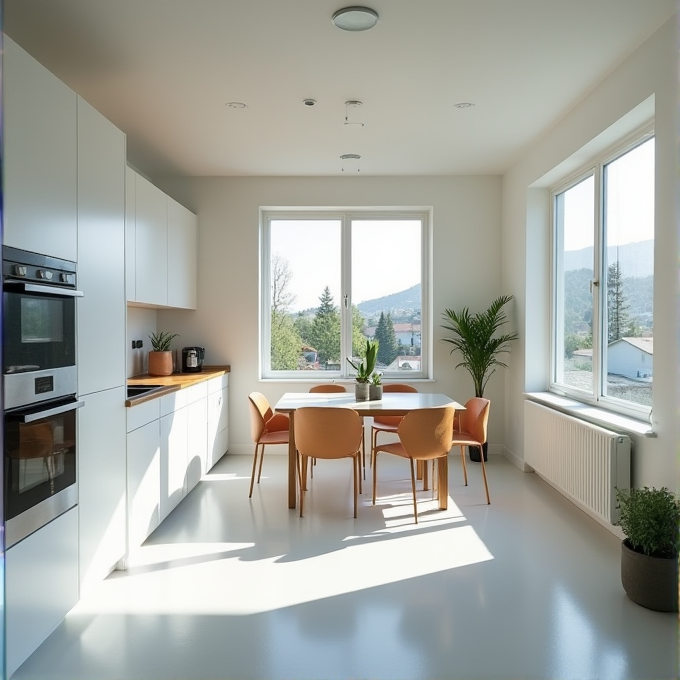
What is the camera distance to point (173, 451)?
405 cm

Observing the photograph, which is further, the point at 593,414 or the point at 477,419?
the point at 477,419

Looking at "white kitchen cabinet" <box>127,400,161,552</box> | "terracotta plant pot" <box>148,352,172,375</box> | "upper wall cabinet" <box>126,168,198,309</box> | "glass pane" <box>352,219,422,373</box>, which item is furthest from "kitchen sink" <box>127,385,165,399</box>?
"glass pane" <box>352,219,422,373</box>

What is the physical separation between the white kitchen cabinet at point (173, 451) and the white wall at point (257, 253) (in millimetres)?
1736

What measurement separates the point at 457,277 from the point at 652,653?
4.19 m

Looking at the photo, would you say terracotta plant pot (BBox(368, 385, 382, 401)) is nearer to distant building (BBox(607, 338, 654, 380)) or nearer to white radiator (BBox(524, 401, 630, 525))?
white radiator (BBox(524, 401, 630, 525))

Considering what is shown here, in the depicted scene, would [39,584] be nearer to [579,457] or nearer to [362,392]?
[362,392]

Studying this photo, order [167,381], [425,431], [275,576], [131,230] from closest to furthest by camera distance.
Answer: [275,576] < [425,431] < [131,230] < [167,381]

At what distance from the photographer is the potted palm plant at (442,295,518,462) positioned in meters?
5.57

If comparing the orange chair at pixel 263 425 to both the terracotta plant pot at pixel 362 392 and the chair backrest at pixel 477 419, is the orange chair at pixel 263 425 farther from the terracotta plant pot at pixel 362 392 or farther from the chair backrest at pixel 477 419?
the chair backrest at pixel 477 419

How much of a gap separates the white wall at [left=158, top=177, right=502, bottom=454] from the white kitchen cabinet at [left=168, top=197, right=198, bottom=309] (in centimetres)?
21

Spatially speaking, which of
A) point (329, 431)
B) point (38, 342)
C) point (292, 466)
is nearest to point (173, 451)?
point (292, 466)

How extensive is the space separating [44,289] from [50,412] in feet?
1.62

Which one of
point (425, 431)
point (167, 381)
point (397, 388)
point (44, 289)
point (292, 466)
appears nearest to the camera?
point (44, 289)

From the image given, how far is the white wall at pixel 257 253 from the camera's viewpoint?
5.99 m
